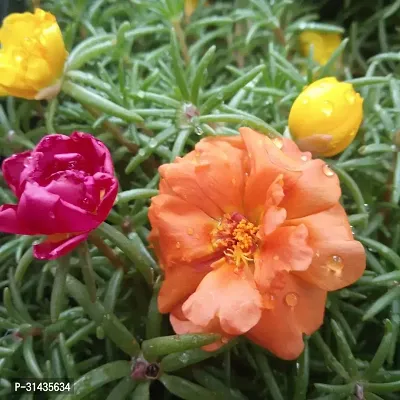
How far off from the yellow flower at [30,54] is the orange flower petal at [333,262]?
387mm

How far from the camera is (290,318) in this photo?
55 centimetres

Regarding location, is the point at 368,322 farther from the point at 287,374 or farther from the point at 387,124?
the point at 387,124

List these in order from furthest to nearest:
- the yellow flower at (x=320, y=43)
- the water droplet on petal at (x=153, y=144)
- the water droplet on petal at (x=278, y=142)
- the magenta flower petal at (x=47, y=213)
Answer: the yellow flower at (x=320, y=43) < the water droplet on petal at (x=153, y=144) < the water droplet on petal at (x=278, y=142) < the magenta flower petal at (x=47, y=213)

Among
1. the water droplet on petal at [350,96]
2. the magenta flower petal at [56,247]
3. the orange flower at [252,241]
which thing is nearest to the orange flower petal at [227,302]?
the orange flower at [252,241]

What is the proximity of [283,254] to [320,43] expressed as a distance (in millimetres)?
606

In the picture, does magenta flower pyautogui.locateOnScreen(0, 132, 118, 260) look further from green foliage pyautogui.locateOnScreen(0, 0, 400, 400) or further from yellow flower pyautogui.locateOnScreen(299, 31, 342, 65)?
yellow flower pyautogui.locateOnScreen(299, 31, 342, 65)

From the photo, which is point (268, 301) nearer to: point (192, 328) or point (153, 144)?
point (192, 328)

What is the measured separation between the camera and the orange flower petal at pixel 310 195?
0.55 metres

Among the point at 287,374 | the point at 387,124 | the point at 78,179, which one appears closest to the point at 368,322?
the point at 287,374

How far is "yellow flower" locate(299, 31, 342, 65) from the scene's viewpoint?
99 centimetres

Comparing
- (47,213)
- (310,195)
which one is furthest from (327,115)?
(47,213)

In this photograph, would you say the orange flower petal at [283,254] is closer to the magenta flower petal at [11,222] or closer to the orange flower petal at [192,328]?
the orange flower petal at [192,328]

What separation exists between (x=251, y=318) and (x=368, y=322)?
0.30 meters

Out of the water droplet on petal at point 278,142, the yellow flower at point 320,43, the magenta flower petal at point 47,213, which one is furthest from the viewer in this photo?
the yellow flower at point 320,43
